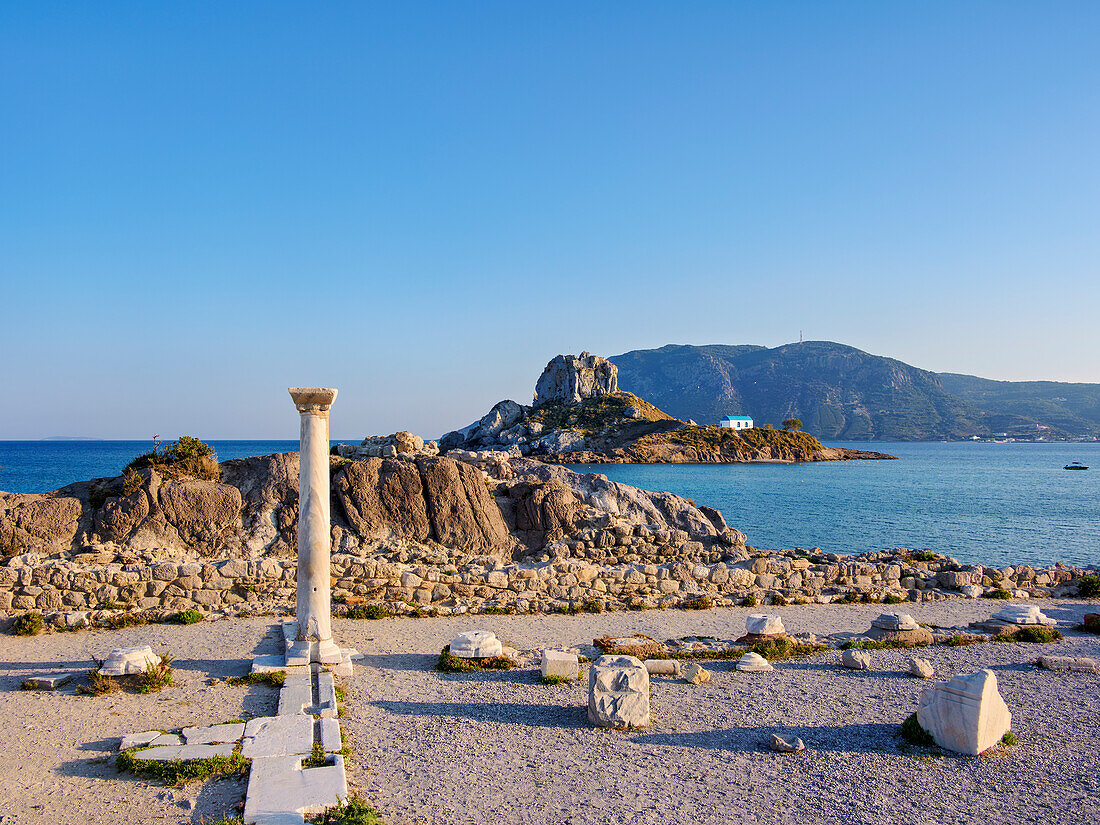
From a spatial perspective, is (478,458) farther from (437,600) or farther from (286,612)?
(286,612)

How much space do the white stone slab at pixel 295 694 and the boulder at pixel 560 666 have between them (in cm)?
260

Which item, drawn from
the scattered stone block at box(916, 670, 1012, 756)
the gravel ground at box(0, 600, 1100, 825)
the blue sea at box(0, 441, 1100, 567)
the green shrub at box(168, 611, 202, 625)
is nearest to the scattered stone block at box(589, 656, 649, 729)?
the gravel ground at box(0, 600, 1100, 825)

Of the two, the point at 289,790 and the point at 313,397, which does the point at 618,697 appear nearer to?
the point at 289,790

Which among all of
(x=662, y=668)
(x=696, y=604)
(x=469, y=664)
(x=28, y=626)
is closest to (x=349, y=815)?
(x=469, y=664)

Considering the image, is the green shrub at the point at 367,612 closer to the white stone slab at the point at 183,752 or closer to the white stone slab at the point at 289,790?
the white stone slab at the point at 183,752

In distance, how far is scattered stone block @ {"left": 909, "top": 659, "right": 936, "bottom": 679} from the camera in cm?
879

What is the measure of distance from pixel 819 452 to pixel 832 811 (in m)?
109

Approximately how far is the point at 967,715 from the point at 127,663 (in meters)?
8.41

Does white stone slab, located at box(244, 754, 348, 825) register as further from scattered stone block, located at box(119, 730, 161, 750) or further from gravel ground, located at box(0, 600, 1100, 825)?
scattered stone block, located at box(119, 730, 161, 750)

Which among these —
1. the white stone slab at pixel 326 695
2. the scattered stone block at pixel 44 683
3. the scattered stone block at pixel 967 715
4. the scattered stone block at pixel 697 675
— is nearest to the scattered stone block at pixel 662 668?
the scattered stone block at pixel 697 675

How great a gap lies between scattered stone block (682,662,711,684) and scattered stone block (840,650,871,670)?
190 centimetres

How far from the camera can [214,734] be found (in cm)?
645

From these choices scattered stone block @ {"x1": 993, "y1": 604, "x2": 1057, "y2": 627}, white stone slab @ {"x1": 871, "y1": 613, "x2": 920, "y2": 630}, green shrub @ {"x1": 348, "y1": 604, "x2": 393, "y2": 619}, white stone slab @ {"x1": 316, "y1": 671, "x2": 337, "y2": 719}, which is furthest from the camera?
green shrub @ {"x1": 348, "y1": 604, "x2": 393, "y2": 619}

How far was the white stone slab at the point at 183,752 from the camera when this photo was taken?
5977 mm
